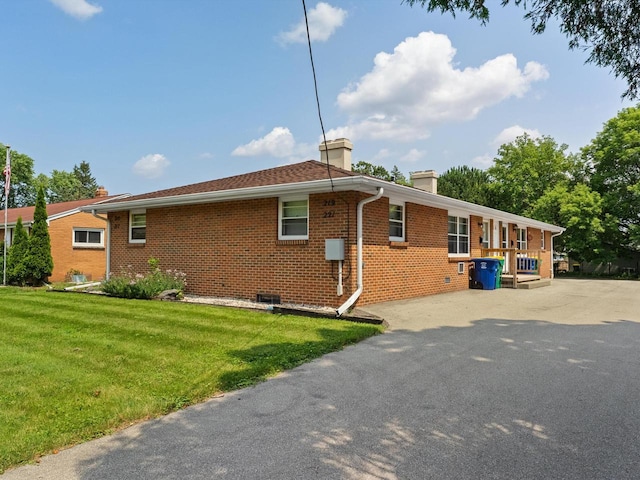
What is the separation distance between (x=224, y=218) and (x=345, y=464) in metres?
9.45

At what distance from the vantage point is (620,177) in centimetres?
2650

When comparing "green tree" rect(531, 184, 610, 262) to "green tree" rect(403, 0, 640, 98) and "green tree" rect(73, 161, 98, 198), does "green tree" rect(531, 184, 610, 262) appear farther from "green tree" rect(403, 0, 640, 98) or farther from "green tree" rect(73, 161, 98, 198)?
"green tree" rect(73, 161, 98, 198)

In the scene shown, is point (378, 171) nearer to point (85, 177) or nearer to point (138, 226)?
point (138, 226)

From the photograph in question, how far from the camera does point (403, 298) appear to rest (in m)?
11.3

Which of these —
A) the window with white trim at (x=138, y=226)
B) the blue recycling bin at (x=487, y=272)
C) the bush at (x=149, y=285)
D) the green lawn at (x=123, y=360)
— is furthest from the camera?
the blue recycling bin at (x=487, y=272)

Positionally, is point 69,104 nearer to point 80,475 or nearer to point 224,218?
point 224,218

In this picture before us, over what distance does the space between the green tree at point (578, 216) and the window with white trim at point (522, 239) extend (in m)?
6.85

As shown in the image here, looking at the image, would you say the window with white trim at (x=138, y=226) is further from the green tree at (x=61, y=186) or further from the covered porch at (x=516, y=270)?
the green tree at (x=61, y=186)

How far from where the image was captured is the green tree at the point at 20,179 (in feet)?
154

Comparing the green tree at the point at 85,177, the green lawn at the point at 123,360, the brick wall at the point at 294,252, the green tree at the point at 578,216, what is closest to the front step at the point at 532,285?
the brick wall at the point at 294,252

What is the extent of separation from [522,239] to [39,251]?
21.1 metres

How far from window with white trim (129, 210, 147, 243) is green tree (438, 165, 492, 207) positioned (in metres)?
29.4

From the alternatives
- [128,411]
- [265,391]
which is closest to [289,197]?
[265,391]

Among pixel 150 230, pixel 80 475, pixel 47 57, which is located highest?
pixel 47 57
